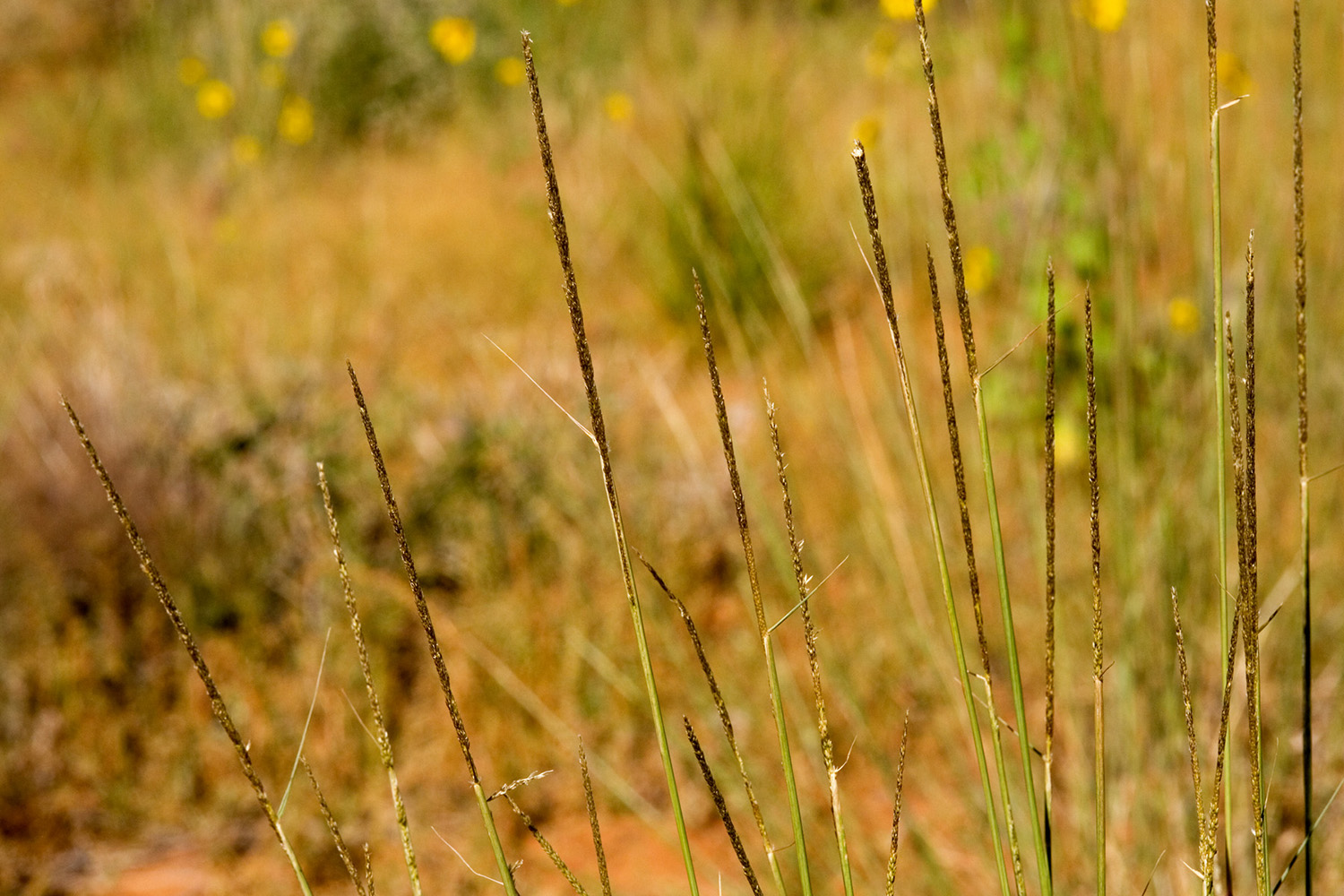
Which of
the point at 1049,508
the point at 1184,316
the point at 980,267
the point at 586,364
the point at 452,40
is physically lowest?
the point at 1184,316

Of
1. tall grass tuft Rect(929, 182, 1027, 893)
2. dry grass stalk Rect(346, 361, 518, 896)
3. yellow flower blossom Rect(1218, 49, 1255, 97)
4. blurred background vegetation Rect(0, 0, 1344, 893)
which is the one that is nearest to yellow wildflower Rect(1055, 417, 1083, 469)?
blurred background vegetation Rect(0, 0, 1344, 893)

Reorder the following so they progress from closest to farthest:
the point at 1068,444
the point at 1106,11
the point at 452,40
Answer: the point at 1106,11 < the point at 1068,444 < the point at 452,40

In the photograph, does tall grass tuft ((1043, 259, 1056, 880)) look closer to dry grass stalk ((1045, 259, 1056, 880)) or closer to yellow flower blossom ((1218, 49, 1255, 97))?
dry grass stalk ((1045, 259, 1056, 880))

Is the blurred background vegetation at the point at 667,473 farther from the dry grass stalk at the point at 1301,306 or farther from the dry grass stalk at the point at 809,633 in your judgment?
the dry grass stalk at the point at 809,633

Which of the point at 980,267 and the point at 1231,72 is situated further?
the point at 980,267

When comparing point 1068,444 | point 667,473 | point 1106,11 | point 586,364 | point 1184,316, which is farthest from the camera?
point 667,473

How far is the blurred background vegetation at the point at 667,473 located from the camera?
1.21 meters

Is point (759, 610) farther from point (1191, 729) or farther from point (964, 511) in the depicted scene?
point (1191, 729)

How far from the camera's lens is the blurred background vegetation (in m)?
1.21

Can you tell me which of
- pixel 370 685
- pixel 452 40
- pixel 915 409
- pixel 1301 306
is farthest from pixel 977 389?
pixel 452 40

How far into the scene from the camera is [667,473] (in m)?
2.07

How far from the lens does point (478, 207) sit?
387 cm

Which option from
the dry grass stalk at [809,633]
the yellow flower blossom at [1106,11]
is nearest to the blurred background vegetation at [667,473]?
the yellow flower blossom at [1106,11]

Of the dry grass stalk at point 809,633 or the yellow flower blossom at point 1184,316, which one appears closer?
the dry grass stalk at point 809,633
